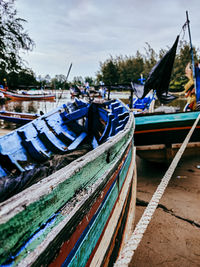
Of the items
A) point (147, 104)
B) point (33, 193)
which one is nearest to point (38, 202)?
point (33, 193)

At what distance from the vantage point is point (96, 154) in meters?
0.99

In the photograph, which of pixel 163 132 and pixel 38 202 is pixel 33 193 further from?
pixel 163 132

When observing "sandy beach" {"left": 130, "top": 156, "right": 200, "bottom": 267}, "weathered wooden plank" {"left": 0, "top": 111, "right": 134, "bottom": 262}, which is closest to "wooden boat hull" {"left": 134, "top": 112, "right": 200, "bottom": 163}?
"sandy beach" {"left": 130, "top": 156, "right": 200, "bottom": 267}

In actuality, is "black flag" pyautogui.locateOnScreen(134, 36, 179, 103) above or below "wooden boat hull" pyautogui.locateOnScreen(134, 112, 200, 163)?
above

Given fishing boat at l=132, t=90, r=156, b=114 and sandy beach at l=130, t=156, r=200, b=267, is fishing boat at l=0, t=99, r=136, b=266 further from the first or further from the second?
fishing boat at l=132, t=90, r=156, b=114

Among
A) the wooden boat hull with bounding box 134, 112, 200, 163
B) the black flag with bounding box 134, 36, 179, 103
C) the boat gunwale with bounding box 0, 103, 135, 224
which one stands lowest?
the wooden boat hull with bounding box 134, 112, 200, 163

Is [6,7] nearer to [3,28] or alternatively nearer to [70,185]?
[3,28]

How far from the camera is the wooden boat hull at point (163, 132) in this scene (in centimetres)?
374

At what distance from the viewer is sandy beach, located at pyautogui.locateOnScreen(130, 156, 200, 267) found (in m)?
2.06

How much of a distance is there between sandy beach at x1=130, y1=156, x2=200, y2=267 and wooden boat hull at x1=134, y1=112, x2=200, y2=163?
69 cm

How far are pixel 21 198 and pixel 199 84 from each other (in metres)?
6.25

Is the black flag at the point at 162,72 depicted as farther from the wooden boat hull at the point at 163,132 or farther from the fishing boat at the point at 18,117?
the fishing boat at the point at 18,117

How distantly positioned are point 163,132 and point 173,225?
1859mm

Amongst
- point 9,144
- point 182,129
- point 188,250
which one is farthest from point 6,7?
point 188,250
